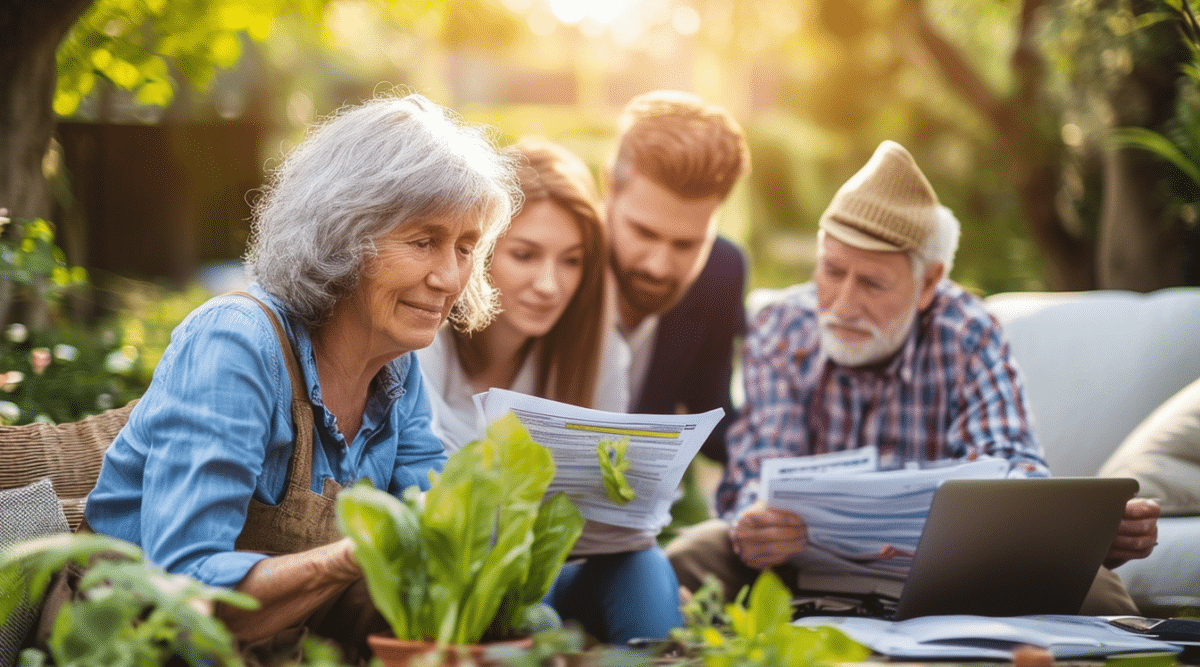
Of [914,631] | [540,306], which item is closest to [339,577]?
[914,631]

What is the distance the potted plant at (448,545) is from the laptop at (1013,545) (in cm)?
90

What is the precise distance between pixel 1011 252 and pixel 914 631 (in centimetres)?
776

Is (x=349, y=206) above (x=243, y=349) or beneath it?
above

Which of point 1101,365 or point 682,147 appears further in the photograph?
point 1101,365

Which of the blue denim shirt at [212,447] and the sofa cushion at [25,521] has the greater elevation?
the blue denim shirt at [212,447]

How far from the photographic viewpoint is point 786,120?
12.5m

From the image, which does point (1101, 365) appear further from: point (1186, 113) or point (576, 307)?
point (576, 307)

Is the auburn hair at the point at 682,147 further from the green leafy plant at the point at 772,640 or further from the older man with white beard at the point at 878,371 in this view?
the green leafy plant at the point at 772,640

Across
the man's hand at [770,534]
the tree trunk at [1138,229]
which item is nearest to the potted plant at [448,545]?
the man's hand at [770,534]

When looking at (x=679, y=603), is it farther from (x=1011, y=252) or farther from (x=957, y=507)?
(x=1011, y=252)

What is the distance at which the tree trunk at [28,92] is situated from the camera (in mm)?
2707

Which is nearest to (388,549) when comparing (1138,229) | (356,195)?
(356,195)

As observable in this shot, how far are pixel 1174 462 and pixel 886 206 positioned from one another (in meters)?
1.12

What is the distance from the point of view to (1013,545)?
1910 mm
